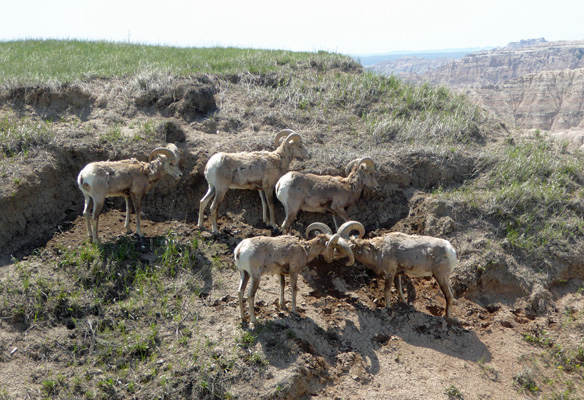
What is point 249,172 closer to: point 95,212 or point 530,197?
point 95,212

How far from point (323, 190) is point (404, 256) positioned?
2.15 meters

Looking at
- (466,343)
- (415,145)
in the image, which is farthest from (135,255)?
(415,145)

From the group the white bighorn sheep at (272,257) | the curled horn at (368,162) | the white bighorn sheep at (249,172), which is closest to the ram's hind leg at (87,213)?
the white bighorn sheep at (249,172)

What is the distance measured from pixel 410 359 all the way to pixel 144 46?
53.1ft

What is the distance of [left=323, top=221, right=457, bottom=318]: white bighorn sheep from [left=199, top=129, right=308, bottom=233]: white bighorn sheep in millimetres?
2215

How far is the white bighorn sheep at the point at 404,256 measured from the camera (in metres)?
7.72

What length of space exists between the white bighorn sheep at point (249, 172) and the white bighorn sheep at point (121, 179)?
72cm

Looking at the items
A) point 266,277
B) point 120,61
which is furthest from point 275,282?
point 120,61

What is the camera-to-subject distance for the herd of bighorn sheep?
722cm

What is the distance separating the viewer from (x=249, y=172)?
9.41 meters

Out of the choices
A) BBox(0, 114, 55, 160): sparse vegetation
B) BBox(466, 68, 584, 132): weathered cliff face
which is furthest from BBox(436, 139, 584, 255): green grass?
BBox(466, 68, 584, 132): weathered cliff face

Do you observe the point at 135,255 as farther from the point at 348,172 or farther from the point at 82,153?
the point at 348,172

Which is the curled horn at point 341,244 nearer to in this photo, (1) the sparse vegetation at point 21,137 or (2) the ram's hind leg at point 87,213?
(2) the ram's hind leg at point 87,213

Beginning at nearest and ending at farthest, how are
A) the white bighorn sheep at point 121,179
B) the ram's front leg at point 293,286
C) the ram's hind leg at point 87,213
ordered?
the ram's front leg at point 293,286, the white bighorn sheep at point 121,179, the ram's hind leg at point 87,213
